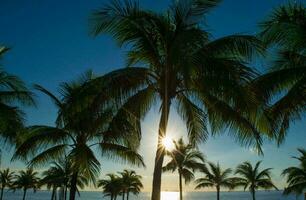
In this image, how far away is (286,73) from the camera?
1262 centimetres

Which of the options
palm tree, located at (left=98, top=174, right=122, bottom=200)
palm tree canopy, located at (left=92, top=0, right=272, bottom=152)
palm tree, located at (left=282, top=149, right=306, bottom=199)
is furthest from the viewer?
palm tree, located at (left=98, top=174, right=122, bottom=200)

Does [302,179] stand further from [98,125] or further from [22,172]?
[22,172]

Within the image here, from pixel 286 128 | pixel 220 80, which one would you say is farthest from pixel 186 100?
pixel 286 128

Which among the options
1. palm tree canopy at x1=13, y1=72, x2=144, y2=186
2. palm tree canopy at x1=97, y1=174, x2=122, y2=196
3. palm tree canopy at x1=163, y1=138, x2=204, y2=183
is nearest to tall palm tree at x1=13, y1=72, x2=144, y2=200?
palm tree canopy at x1=13, y1=72, x2=144, y2=186

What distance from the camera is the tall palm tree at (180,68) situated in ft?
35.1

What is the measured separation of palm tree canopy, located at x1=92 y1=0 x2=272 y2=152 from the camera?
35.1 feet

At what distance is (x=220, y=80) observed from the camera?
10.7 meters

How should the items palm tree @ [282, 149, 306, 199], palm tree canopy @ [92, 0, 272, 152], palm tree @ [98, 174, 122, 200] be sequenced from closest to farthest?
palm tree canopy @ [92, 0, 272, 152] → palm tree @ [282, 149, 306, 199] → palm tree @ [98, 174, 122, 200]

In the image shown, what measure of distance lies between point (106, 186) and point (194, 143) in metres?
48.7

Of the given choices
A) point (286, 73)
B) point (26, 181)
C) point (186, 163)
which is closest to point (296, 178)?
point (186, 163)

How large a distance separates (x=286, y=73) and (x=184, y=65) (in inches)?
169

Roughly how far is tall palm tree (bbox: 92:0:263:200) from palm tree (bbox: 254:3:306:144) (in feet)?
4.38

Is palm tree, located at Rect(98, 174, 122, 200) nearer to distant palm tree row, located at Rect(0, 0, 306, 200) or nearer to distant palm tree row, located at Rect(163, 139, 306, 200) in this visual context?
distant palm tree row, located at Rect(163, 139, 306, 200)

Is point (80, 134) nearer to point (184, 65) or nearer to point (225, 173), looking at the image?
point (184, 65)
